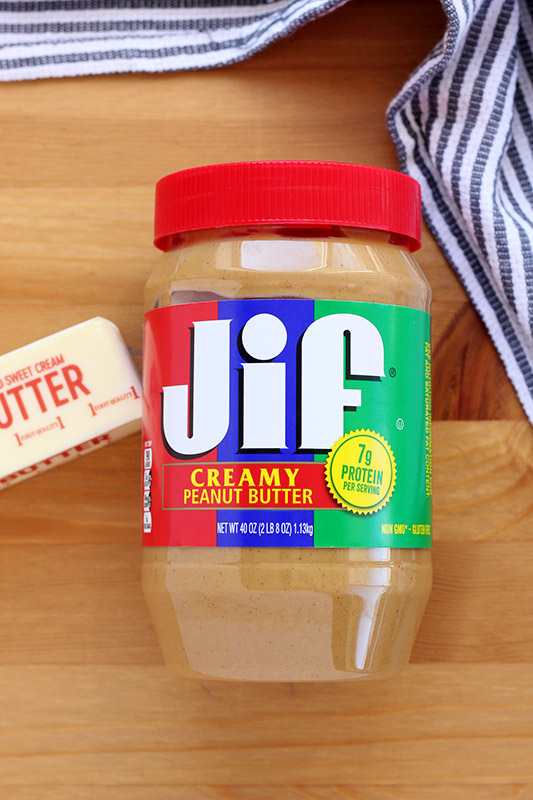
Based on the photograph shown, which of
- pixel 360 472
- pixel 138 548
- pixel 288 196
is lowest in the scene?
pixel 138 548

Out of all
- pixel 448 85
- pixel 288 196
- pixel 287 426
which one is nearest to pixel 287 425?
pixel 287 426

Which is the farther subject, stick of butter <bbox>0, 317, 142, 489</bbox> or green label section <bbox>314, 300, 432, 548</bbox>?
stick of butter <bbox>0, 317, 142, 489</bbox>

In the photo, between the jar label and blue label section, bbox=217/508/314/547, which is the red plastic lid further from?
blue label section, bbox=217/508/314/547

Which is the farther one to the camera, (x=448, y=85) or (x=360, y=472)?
(x=448, y=85)

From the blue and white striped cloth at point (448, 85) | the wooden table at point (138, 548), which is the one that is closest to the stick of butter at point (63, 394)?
the wooden table at point (138, 548)

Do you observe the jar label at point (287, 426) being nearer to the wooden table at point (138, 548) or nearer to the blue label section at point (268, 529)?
the blue label section at point (268, 529)

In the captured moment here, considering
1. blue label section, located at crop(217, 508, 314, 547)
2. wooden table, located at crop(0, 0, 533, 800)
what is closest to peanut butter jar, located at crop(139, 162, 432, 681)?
blue label section, located at crop(217, 508, 314, 547)

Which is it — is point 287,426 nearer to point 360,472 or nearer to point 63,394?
point 360,472

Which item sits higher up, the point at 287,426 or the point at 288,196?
the point at 288,196
